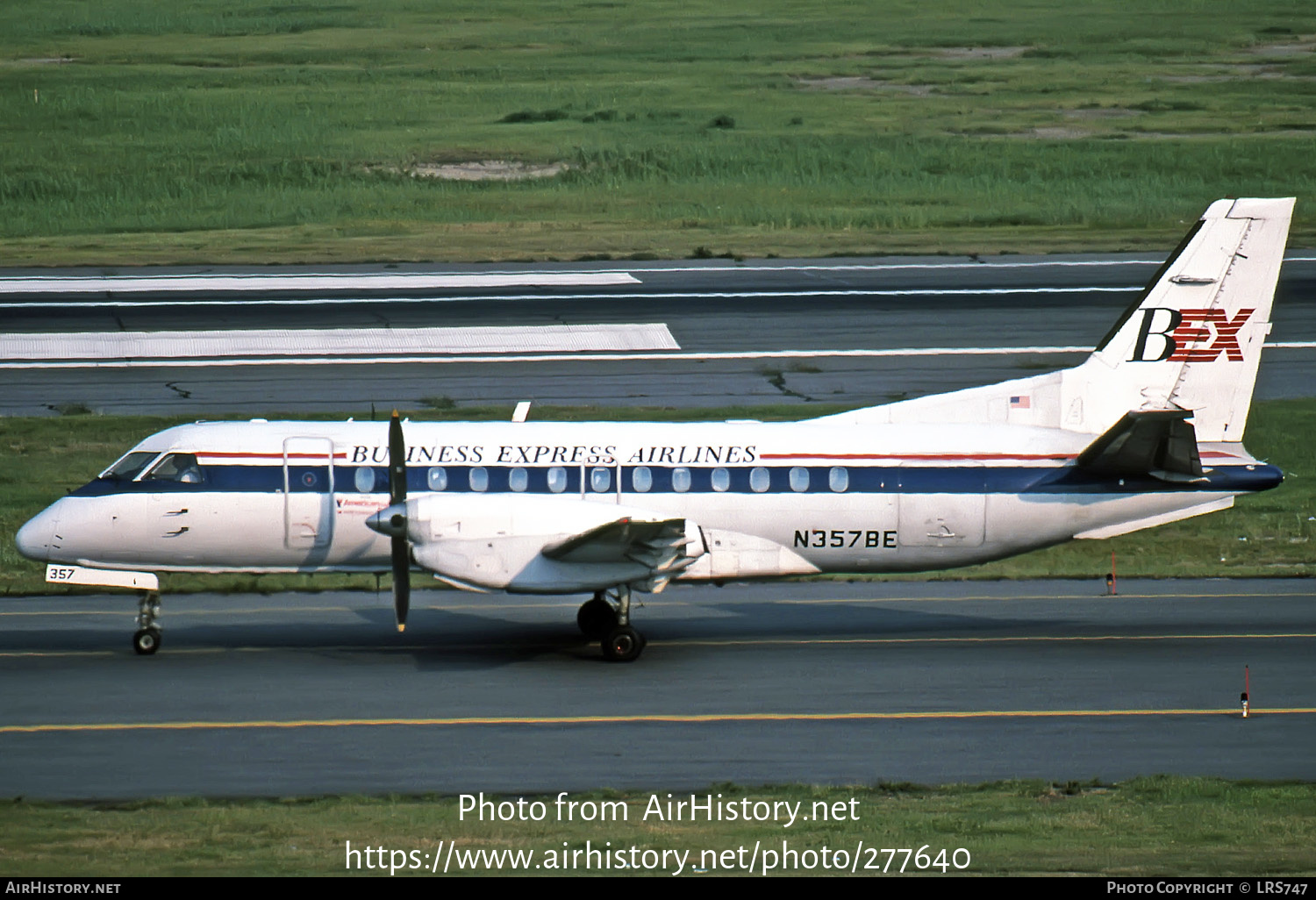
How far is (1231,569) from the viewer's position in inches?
1152

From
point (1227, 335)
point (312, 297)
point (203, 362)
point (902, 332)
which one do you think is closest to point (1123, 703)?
point (1227, 335)

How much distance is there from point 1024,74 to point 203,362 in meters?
61.9

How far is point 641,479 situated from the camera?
24172 millimetres

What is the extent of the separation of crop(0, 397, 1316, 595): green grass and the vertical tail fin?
4824 mm

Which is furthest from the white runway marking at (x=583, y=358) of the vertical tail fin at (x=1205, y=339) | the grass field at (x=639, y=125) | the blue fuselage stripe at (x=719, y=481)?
the blue fuselage stripe at (x=719, y=481)

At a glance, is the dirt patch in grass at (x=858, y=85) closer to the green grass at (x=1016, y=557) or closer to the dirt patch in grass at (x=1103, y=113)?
the dirt patch in grass at (x=1103, y=113)

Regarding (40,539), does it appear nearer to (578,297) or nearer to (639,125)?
(578,297)

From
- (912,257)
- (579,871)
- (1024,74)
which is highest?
(1024,74)

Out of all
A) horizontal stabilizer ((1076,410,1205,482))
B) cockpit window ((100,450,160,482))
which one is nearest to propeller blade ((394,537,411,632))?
cockpit window ((100,450,160,482))

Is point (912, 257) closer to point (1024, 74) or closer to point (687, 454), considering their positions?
point (687, 454)

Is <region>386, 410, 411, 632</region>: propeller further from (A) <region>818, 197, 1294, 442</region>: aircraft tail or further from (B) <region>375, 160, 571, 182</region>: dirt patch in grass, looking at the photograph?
(B) <region>375, 160, 571, 182</region>: dirt patch in grass

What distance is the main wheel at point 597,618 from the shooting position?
25047mm

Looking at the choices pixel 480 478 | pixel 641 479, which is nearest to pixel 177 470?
pixel 480 478

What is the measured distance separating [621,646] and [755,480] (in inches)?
117
